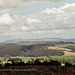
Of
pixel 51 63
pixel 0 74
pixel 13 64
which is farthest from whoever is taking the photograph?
pixel 51 63

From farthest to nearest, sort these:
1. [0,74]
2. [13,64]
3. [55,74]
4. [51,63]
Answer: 1. [51,63]
2. [13,64]
3. [55,74]
4. [0,74]

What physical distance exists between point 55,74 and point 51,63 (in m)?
37.0

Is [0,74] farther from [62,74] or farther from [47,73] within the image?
[62,74]

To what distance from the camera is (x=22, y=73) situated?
2625 inches

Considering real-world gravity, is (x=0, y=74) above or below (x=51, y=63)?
above

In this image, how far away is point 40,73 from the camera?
67.6m

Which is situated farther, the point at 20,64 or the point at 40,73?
the point at 20,64

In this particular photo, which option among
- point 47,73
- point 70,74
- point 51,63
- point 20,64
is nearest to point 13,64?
point 20,64

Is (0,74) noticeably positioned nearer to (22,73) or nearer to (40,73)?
(22,73)

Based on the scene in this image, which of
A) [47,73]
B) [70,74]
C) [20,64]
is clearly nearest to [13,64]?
[20,64]

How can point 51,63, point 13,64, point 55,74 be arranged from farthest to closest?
point 51,63 → point 13,64 → point 55,74

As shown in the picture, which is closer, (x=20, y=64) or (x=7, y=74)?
(x=7, y=74)

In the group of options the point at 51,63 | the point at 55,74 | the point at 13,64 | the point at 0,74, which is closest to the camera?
the point at 0,74

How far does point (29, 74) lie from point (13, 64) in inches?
1236
